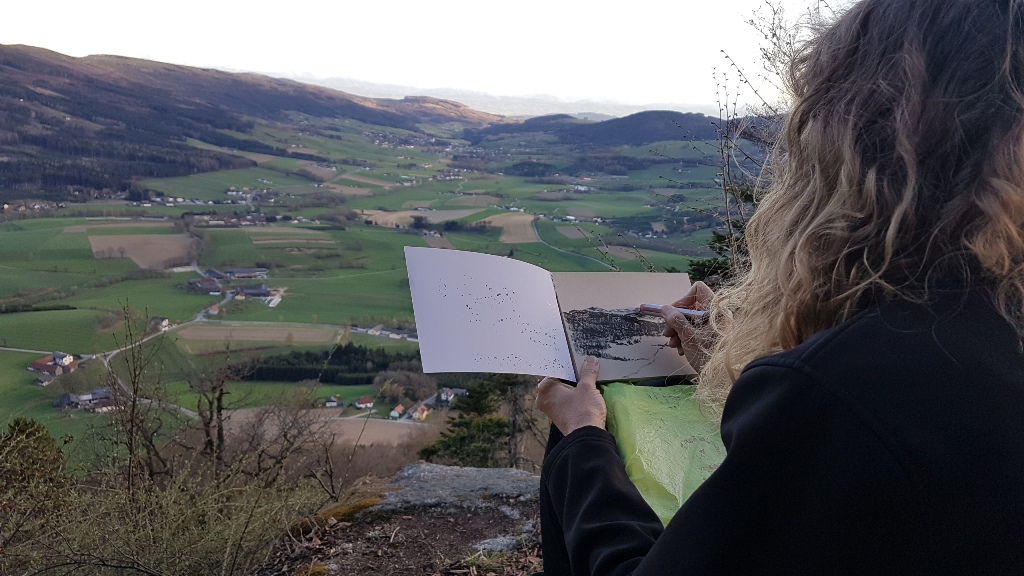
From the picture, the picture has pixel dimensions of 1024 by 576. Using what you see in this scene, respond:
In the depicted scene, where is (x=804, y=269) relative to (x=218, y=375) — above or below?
above

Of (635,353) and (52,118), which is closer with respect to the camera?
(635,353)

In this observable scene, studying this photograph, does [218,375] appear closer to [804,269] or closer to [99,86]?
[804,269]

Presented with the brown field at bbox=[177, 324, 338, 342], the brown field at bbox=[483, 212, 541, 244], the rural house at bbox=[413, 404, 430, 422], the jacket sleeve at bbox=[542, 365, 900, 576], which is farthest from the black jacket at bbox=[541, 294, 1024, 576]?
the brown field at bbox=[483, 212, 541, 244]

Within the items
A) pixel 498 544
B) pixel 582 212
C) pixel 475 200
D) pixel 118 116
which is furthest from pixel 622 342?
pixel 118 116

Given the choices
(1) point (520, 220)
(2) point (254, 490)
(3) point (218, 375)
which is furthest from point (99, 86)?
(2) point (254, 490)

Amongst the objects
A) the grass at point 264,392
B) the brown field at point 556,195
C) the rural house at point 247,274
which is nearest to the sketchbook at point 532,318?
the grass at point 264,392

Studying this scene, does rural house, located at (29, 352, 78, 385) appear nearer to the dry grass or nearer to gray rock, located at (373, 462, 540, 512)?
gray rock, located at (373, 462, 540, 512)
